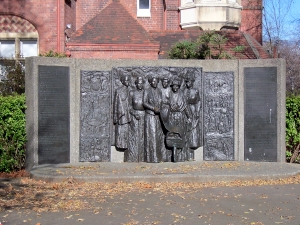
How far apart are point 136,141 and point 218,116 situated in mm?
2121

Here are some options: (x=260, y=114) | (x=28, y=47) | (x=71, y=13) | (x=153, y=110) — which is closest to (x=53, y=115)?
(x=153, y=110)

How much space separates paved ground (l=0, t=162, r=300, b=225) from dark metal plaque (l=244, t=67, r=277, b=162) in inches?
19.0

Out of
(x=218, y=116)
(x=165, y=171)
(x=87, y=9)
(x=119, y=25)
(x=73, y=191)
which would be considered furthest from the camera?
(x=87, y=9)

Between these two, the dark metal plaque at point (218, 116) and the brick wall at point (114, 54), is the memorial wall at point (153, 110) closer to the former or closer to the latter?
the dark metal plaque at point (218, 116)

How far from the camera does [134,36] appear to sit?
20.1 meters

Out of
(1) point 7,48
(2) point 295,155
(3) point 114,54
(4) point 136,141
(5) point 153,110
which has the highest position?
(1) point 7,48

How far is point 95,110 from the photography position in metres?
11.9

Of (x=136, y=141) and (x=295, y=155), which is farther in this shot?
(x=295, y=155)

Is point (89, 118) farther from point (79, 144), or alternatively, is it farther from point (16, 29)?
point (16, 29)

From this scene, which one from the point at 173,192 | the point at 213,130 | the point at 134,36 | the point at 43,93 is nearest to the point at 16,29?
the point at 134,36

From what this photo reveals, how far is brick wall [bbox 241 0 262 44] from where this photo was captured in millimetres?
26234

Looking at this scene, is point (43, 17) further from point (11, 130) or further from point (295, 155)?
point (295, 155)

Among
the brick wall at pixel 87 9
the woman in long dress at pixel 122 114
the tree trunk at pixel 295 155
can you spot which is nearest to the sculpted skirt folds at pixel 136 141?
the woman in long dress at pixel 122 114

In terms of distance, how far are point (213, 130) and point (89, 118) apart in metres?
3.03
